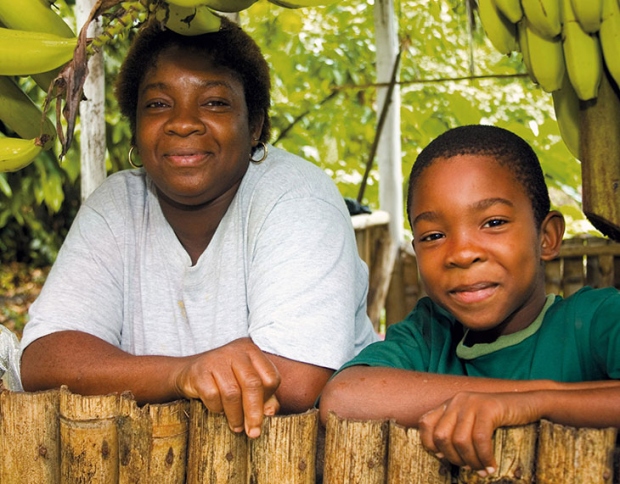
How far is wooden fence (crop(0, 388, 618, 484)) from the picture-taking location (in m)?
1.27

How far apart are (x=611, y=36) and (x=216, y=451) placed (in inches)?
42.6

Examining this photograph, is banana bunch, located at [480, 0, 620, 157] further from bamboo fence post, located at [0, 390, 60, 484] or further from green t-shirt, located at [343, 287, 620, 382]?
bamboo fence post, located at [0, 390, 60, 484]

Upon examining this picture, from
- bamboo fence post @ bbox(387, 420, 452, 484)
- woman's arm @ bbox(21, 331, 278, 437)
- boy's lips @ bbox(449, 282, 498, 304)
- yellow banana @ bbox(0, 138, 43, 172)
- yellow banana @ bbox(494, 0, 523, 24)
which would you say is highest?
yellow banana @ bbox(494, 0, 523, 24)

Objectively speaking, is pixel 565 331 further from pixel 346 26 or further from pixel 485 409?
pixel 346 26

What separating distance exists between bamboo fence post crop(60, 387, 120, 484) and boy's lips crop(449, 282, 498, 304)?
72cm

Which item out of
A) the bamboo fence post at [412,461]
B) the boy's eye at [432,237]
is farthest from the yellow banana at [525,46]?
the bamboo fence post at [412,461]

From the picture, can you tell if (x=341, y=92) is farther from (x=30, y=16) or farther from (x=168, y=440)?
(x=168, y=440)

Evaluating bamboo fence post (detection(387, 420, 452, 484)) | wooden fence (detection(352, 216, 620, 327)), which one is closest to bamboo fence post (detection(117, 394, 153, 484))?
bamboo fence post (detection(387, 420, 452, 484))

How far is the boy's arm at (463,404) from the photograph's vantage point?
4.13ft

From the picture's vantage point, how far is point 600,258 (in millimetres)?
4059

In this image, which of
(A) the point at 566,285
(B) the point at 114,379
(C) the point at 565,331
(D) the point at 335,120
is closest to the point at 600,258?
(A) the point at 566,285

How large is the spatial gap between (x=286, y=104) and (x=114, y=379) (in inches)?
169

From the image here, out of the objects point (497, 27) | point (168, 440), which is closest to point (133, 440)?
point (168, 440)

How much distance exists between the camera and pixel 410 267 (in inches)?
194
